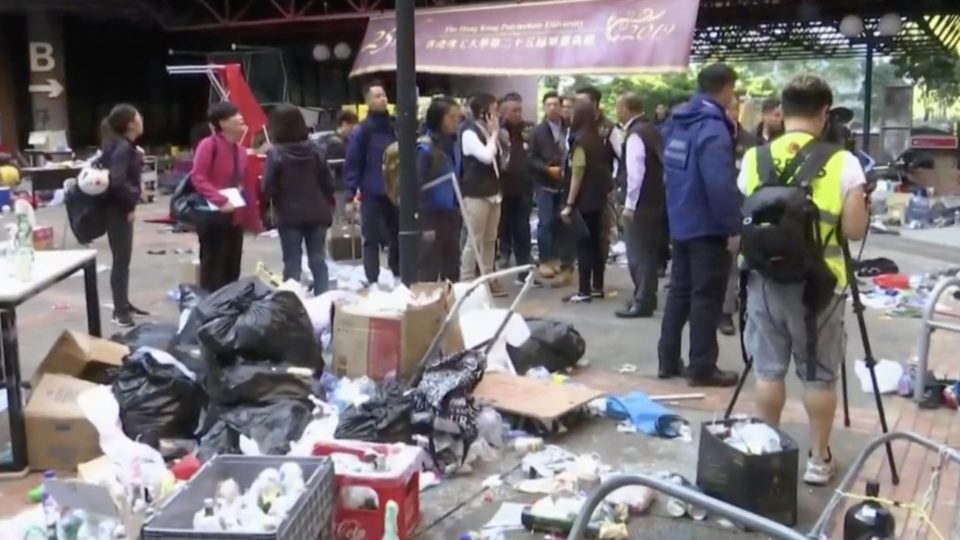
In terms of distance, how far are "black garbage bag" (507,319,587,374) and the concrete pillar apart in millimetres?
14843

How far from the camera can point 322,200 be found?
6.79 m

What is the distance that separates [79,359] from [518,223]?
15.0 feet

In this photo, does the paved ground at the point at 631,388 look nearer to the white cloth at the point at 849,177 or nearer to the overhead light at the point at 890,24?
the white cloth at the point at 849,177

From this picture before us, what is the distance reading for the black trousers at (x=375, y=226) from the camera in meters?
7.65

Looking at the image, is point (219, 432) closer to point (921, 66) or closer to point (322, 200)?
point (322, 200)

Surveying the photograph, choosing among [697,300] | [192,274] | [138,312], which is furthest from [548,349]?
[138,312]

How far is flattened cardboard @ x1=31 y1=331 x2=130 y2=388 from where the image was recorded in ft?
16.7

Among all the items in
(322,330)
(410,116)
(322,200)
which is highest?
(410,116)

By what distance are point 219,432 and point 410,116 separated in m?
2.17

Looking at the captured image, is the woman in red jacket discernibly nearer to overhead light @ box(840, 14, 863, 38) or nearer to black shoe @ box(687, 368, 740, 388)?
black shoe @ box(687, 368, 740, 388)

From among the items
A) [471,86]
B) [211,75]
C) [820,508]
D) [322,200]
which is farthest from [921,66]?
[820,508]

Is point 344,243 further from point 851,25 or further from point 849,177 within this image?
point 851,25

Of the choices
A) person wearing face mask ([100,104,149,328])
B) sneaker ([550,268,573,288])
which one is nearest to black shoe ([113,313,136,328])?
person wearing face mask ([100,104,149,328])

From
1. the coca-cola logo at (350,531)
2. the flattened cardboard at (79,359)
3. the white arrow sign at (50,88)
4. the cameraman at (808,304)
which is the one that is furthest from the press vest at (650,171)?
→ the white arrow sign at (50,88)
